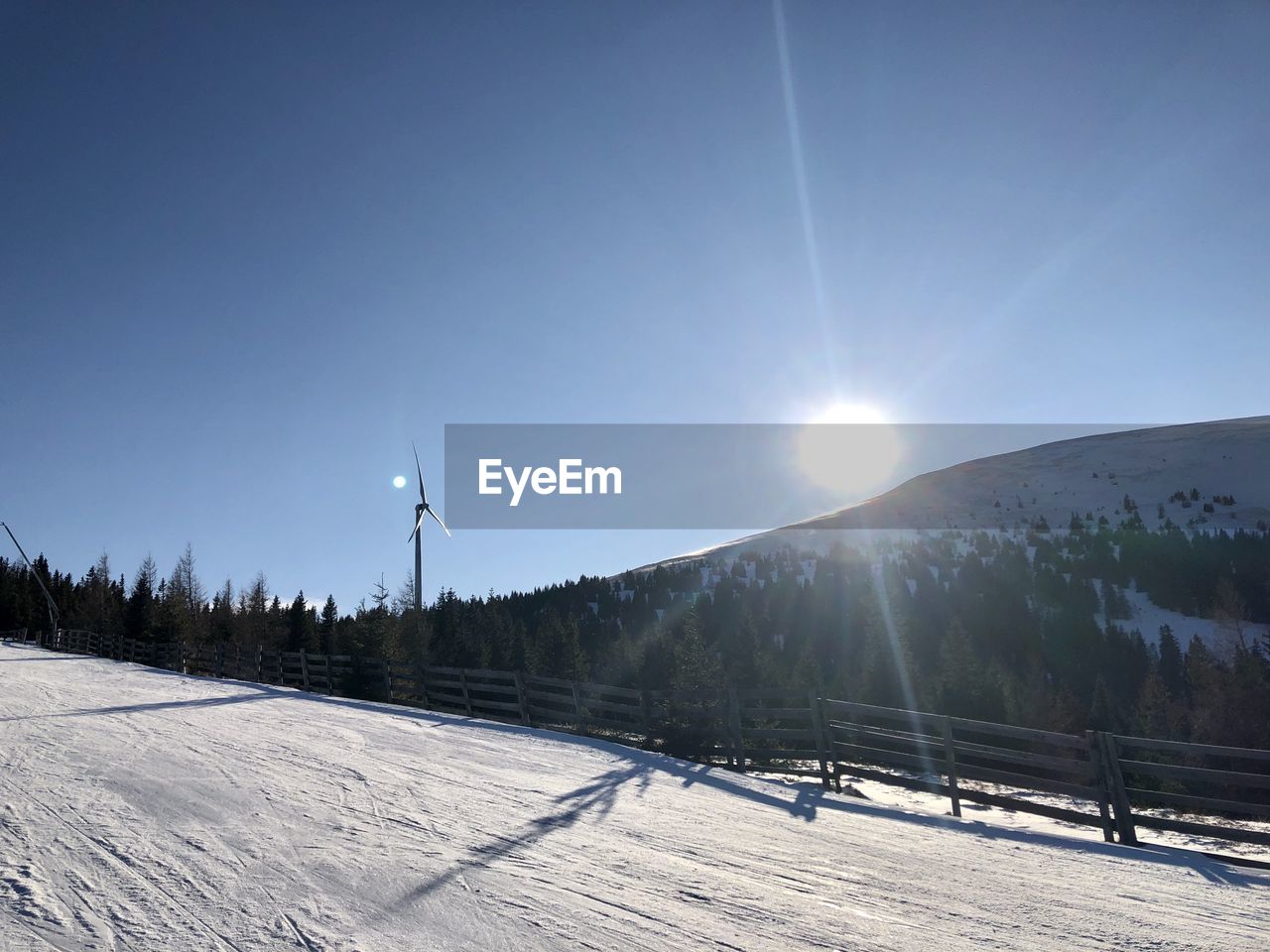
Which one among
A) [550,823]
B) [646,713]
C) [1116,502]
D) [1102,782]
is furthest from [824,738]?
[1116,502]

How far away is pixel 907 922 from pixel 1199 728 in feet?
165

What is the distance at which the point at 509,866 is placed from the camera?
645 cm

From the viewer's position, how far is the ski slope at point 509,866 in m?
5.06

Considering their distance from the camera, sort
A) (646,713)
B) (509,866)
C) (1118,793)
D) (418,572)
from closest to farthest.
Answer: (509,866), (1118,793), (646,713), (418,572)

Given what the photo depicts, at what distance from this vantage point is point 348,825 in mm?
7469

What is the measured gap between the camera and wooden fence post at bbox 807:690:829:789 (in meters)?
13.2

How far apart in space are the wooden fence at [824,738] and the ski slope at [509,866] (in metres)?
0.98

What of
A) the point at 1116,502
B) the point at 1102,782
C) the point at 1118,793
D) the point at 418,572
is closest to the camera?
the point at 1118,793

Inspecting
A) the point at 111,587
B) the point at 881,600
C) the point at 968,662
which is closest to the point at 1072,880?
the point at 968,662

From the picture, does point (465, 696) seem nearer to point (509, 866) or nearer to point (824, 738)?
point (824, 738)

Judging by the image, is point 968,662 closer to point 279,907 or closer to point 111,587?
point 279,907

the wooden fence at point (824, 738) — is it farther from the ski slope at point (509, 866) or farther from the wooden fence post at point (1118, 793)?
the ski slope at point (509, 866)

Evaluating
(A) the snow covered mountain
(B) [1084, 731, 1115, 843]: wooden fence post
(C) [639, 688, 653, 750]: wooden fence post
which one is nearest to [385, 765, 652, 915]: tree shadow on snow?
(C) [639, 688, 653, 750]: wooden fence post

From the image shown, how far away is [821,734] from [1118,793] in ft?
16.0
